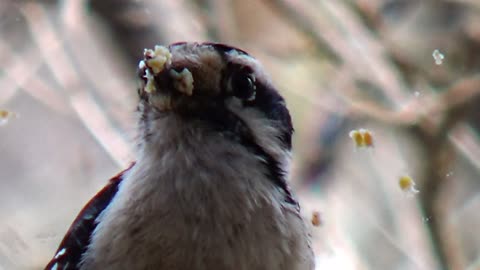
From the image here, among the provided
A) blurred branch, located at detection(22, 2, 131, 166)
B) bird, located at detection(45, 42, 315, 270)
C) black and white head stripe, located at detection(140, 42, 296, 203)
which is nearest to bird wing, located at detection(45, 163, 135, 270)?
bird, located at detection(45, 42, 315, 270)

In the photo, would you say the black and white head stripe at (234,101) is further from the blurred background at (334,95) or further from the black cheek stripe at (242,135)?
the blurred background at (334,95)

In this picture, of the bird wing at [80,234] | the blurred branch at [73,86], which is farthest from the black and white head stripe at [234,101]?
the blurred branch at [73,86]

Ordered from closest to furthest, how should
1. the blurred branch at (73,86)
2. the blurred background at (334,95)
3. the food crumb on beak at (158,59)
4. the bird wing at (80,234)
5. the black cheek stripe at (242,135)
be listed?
the food crumb on beak at (158,59) < the black cheek stripe at (242,135) < the bird wing at (80,234) < the blurred branch at (73,86) < the blurred background at (334,95)

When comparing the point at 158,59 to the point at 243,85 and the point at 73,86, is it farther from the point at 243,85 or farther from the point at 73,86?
the point at 73,86

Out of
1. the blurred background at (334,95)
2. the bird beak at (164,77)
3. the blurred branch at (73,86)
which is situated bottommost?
the blurred background at (334,95)

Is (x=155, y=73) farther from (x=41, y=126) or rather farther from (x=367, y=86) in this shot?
(x=41, y=126)

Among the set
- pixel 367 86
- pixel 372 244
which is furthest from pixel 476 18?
pixel 372 244

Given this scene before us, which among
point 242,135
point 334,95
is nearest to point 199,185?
point 242,135
